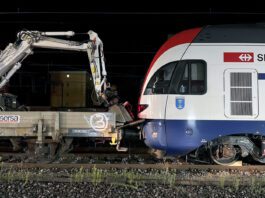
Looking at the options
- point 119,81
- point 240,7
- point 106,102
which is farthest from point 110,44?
point 106,102

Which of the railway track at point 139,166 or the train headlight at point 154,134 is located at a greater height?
the train headlight at point 154,134

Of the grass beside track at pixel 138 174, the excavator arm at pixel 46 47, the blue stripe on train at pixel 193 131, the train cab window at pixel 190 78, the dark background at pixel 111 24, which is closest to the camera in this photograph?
the grass beside track at pixel 138 174

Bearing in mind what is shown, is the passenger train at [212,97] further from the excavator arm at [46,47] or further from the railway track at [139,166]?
the excavator arm at [46,47]

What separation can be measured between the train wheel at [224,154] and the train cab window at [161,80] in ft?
5.81

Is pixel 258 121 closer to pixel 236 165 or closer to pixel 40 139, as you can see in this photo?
pixel 236 165

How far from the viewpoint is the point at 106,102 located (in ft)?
35.1


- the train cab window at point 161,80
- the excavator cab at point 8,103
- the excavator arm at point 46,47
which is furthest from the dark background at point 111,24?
the train cab window at point 161,80

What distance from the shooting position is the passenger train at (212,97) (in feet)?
29.8

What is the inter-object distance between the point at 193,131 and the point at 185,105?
603mm

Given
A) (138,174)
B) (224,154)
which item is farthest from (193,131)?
(138,174)

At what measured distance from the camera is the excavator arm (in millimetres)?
10383

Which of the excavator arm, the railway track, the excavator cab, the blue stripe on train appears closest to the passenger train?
the blue stripe on train

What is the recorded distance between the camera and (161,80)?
957 cm

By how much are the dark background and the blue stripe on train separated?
26.0ft
